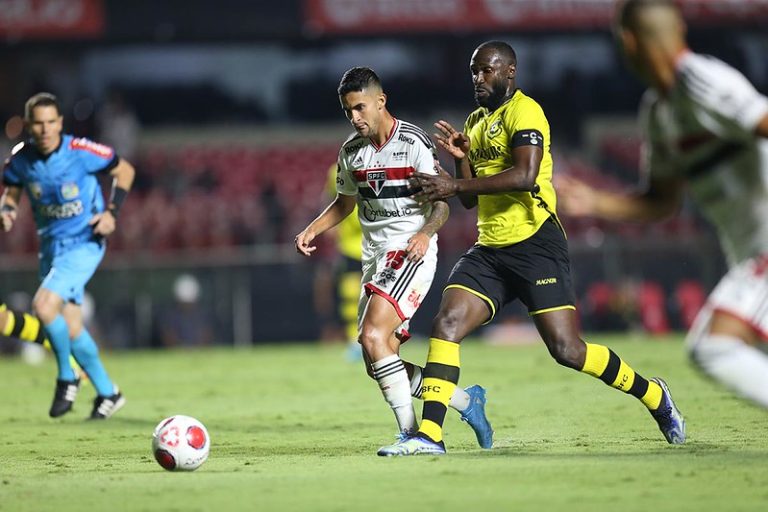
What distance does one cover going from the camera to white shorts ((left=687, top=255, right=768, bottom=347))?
18.7 ft

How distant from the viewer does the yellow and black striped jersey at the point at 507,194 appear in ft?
26.0

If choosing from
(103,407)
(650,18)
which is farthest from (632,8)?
(103,407)

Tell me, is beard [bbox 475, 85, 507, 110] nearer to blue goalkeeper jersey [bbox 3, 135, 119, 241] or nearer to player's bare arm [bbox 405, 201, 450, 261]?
player's bare arm [bbox 405, 201, 450, 261]

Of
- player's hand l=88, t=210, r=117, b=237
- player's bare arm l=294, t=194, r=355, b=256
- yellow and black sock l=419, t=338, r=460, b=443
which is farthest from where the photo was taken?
player's hand l=88, t=210, r=117, b=237

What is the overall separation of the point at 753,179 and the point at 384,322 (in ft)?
9.05

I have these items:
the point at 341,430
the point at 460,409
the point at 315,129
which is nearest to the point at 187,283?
the point at 315,129

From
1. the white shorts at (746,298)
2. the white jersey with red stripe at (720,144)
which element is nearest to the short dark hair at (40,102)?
the white jersey with red stripe at (720,144)

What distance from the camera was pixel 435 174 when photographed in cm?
789

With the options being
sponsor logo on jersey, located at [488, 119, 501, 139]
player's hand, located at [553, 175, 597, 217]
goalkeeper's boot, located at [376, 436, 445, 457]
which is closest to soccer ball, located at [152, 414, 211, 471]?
goalkeeper's boot, located at [376, 436, 445, 457]

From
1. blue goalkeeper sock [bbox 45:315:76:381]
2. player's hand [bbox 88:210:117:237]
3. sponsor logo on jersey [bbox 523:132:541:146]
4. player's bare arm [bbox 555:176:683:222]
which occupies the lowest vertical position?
blue goalkeeper sock [bbox 45:315:76:381]

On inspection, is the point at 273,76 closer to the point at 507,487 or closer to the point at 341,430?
the point at 341,430

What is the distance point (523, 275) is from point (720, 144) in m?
2.38

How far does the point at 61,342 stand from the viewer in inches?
435

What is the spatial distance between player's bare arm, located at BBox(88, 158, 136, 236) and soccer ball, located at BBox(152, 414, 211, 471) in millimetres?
3806
